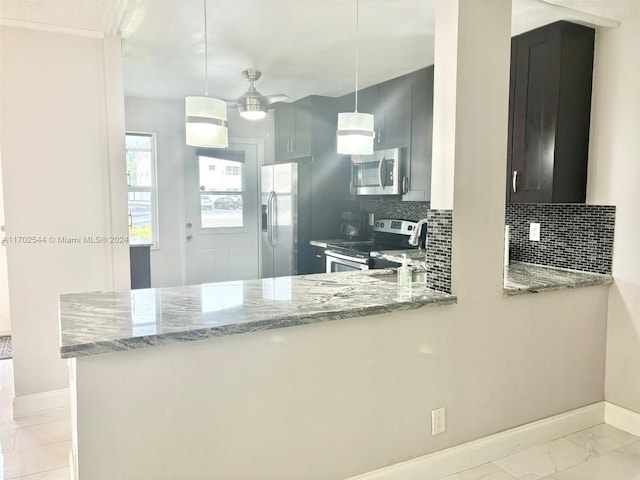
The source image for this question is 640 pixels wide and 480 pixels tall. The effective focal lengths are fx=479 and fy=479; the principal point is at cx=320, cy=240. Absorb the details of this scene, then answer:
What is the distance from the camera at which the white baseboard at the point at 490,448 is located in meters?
2.13

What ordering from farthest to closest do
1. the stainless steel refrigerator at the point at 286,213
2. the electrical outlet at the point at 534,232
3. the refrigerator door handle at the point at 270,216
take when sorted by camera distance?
the refrigerator door handle at the point at 270,216
the stainless steel refrigerator at the point at 286,213
the electrical outlet at the point at 534,232

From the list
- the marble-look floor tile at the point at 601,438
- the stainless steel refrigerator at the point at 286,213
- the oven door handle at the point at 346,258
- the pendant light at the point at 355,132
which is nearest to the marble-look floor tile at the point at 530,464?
the marble-look floor tile at the point at 601,438

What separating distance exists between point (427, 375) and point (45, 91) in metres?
2.67

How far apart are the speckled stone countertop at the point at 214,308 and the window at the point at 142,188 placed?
325 cm

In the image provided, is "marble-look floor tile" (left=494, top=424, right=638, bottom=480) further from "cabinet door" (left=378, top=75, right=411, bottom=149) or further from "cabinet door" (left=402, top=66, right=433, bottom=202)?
"cabinet door" (left=378, top=75, right=411, bottom=149)

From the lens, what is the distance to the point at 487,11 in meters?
2.16

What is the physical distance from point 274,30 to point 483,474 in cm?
269

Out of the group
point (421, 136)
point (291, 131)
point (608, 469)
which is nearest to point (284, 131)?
point (291, 131)

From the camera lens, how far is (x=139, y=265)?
3949 millimetres

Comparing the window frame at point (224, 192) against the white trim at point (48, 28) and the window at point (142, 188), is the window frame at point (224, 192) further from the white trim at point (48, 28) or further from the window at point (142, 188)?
the white trim at point (48, 28)

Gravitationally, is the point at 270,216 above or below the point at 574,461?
above

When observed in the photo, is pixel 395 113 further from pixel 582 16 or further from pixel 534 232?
pixel 582 16

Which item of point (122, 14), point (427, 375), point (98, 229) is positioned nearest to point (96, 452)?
point (427, 375)

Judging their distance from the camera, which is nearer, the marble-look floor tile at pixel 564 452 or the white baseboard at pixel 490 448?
the white baseboard at pixel 490 448
